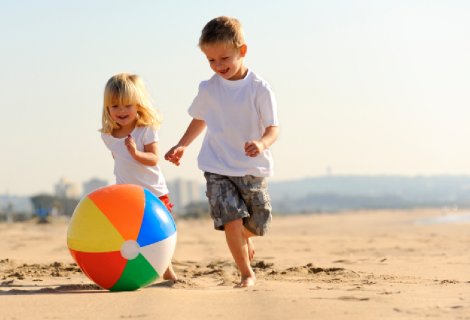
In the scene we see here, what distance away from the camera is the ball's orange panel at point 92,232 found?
521 centimetres

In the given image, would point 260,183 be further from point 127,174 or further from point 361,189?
point 361,189

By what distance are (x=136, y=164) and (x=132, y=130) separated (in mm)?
253

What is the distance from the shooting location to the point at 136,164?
20.6 feet

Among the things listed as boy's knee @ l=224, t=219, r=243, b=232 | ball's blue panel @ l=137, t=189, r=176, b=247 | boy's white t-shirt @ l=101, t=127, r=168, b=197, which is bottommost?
boy's knee @ l=224, t=219, r=243, b=232

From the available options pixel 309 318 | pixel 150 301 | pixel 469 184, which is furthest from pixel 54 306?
pixel 469 184

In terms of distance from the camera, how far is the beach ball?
5211 millimetres

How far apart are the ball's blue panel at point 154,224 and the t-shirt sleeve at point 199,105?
2.79ft

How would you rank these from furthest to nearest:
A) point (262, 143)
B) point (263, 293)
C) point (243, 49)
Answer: point (243, 49) < point (262, 143) < point (263, 293)

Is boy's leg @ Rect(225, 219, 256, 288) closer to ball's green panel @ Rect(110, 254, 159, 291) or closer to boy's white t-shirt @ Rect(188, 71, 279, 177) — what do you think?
boy's white t-shirt @ Rect(188, 71, 279, 177)

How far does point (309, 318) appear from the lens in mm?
3975

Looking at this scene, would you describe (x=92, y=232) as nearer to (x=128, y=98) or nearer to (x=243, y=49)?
(x=128, y=98)

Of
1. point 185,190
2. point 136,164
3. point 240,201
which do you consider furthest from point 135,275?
point 185,190

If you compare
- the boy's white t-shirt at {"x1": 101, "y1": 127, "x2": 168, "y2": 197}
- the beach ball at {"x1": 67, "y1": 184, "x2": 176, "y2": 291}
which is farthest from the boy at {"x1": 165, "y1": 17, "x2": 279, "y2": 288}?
the beach ball at {"x1": 67, "y1": 184, "x2": 176, "y2": 291}

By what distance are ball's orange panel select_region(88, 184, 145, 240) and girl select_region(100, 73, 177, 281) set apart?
71 centimetres
